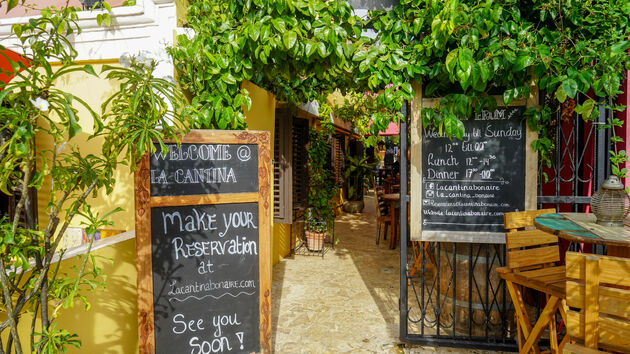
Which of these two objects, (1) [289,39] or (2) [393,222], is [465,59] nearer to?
(1) [289,39]

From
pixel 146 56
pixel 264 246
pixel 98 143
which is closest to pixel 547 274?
pixel 264 246

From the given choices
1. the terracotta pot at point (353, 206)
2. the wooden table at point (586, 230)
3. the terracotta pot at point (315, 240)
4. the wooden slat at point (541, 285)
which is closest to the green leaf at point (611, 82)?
the wooden table at point (586, 230)

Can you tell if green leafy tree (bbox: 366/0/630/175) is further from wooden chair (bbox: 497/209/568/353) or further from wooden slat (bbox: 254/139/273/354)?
wooden slat (bbox: 254/139/273/354)

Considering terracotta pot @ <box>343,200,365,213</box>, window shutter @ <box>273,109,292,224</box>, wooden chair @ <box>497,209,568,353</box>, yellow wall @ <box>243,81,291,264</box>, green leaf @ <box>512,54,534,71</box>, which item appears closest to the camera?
wooden chair @ <box>497,209,568,353</box>

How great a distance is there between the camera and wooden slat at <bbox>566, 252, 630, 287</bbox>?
138 cm

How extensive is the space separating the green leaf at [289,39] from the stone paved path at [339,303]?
2.51 m

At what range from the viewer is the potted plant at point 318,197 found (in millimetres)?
6055

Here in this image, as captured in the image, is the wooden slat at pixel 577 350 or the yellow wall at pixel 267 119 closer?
the wooden slat at pixel 577 350

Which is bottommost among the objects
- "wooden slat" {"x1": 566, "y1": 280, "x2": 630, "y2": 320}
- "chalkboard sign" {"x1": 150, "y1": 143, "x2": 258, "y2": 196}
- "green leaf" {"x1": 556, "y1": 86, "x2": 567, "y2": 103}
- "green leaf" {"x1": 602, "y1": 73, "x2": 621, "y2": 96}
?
"wooden slat" {"x1": 566, "y1": 280, "x2": 630, "y2": 320}

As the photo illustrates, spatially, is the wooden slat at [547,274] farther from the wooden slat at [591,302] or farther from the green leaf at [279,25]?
the green leaf at [279,25]

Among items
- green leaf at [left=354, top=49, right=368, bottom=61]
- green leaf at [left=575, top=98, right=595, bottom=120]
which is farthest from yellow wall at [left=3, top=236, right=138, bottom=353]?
green leaf at [left=575, top=98, right=595, bottom=120]

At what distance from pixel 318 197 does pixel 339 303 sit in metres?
2.64

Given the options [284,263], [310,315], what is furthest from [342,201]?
[310,315]

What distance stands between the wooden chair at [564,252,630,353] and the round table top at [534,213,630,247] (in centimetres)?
40
